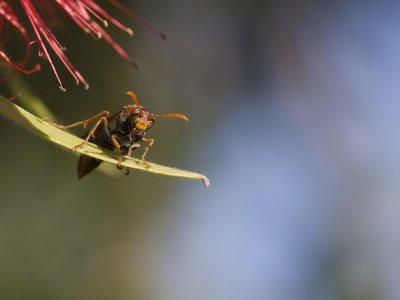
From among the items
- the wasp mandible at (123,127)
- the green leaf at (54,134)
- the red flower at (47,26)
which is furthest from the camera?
the wasp mandible at (123,127)

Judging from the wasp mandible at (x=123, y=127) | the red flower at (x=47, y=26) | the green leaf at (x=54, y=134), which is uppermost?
the red flower at (x=47, y=26)

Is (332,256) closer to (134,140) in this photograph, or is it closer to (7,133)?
(7,133)

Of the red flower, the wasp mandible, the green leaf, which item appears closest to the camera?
the green leaf

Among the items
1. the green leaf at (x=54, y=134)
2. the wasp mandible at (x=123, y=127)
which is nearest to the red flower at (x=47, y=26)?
the wasp mandible at (x=123, y=127)

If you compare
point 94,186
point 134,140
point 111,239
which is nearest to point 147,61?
point 94,186

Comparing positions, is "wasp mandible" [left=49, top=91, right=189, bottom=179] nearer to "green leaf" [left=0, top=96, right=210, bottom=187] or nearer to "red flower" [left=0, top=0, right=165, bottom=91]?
"red flower" [left=0, top=0, right=165, bottom=91]

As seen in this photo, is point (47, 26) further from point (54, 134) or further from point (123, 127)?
point (54, 134)

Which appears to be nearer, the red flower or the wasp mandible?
the red flower

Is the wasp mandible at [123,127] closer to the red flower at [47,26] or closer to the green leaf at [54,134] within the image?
the red flower at [47,26]

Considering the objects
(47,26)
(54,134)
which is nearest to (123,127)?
(47,26)

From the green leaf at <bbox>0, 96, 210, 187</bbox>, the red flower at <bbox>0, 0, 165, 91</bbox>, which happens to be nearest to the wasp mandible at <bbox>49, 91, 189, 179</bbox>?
the red flower at <bbox>0, 0, 165, 91</bbox>

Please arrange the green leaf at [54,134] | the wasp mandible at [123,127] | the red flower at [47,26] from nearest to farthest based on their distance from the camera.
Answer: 1. the green leaf at [54,134]
2. the red flower at [47,26]
3. the wasp mandible at [123,127]
